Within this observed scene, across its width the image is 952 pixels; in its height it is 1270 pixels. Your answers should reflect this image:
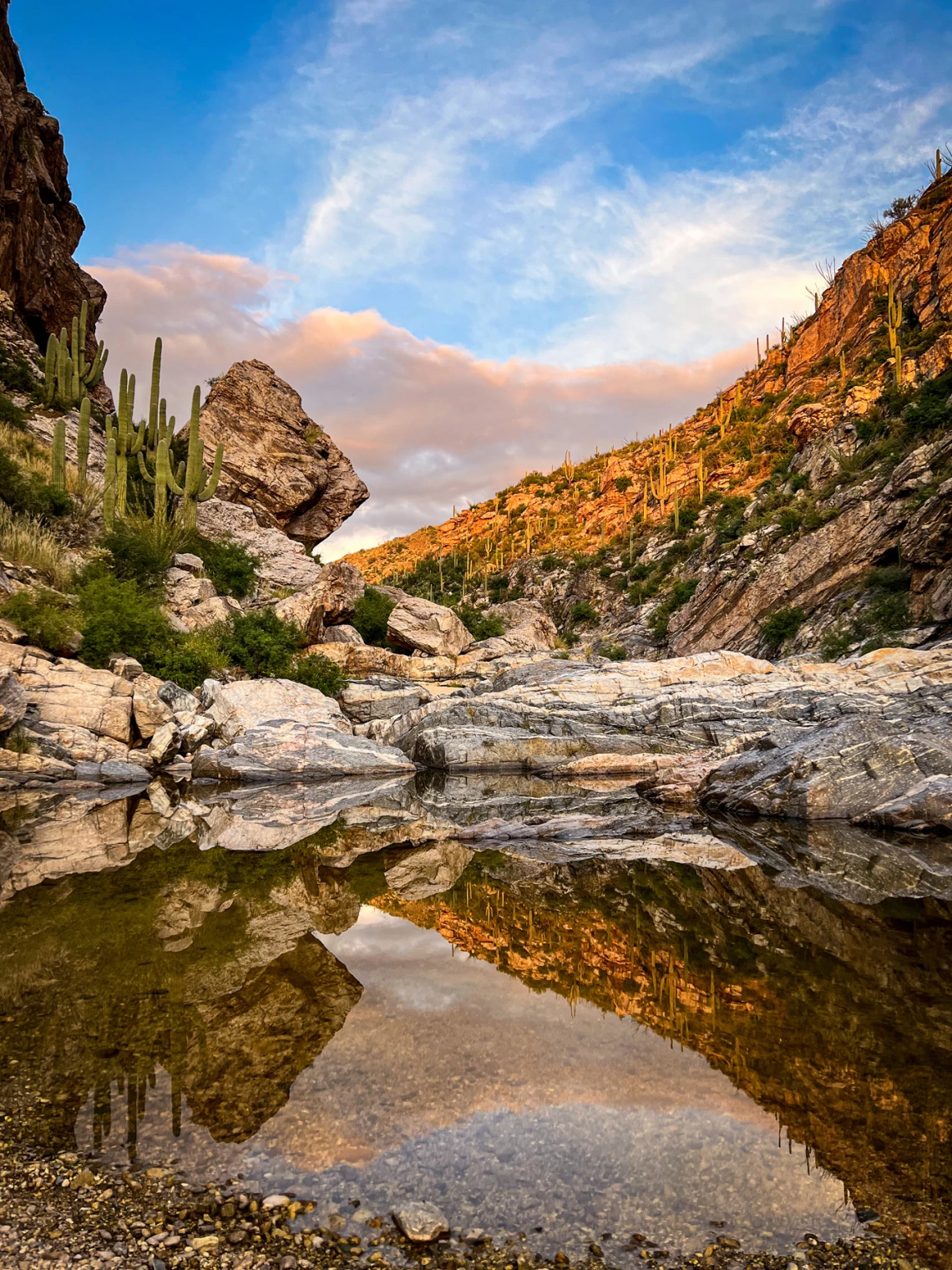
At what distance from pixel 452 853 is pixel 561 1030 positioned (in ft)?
17.9

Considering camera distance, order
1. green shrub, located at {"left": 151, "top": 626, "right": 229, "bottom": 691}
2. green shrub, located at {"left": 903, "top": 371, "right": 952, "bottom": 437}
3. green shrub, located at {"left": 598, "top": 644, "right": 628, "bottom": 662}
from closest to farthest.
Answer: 1. green shrub, located at {"left": 151, "top": 626, "right": 229, "bottom": 691}
2. green shrub, located at {"left": 903, "top": 371, "right": 952, "bottom": 437}
3. green shrub, located at {"left": 598, "top": 644, "right": 628, "bottom": 662}

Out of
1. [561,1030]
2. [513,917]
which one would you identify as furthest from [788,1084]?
[513,917]

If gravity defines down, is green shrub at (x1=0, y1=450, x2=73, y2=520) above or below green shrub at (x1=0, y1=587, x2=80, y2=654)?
above

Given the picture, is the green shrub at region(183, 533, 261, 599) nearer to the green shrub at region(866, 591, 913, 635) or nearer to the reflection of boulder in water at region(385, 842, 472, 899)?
the reflection of boulder in water at region(385, 842, 472, 899)

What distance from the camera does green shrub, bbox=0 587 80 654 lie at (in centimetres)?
1797

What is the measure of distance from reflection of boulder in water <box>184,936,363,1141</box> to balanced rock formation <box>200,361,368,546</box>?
36.1 m

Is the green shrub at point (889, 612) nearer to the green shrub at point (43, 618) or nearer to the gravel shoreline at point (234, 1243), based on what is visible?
the green shrub at point (43, 618)

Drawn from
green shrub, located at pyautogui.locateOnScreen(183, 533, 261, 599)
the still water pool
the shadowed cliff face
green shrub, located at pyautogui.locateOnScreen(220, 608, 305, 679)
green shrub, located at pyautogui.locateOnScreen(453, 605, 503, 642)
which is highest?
the shadowed cliff face

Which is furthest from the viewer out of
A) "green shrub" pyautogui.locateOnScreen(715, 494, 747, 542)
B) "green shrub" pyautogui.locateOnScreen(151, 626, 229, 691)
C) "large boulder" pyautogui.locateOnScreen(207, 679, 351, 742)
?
"green shrub" pyautogui.locateOnScreen(715, 494, 747, 542)

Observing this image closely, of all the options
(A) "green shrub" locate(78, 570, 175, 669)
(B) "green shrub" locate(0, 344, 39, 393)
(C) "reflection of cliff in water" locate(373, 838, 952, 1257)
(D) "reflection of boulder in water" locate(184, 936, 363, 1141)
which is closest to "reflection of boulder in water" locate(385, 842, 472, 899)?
(C) "reflection of cliff in water" locate(373, 838, 952, 1257)

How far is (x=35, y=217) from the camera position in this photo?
35750 millimetres

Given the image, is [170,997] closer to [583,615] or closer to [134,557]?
[134,557]

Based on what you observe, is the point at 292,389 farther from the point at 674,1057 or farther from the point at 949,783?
the point at 674,1057

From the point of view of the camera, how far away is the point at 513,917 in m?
6.76
